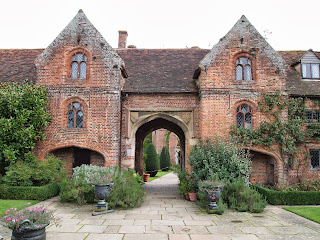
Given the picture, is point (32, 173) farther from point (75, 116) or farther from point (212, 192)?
point (212, 192)

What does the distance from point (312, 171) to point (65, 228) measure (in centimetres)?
1158

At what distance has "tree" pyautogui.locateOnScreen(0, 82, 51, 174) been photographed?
1105 cm

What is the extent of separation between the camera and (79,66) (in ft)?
43.7

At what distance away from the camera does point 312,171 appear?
42.2 feet

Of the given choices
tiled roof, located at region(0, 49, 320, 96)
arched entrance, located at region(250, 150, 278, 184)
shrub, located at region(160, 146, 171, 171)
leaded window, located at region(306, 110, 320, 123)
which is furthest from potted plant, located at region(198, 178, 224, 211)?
shrub, located at region(160, 146, 171, 171)

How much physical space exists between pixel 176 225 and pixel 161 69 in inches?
393

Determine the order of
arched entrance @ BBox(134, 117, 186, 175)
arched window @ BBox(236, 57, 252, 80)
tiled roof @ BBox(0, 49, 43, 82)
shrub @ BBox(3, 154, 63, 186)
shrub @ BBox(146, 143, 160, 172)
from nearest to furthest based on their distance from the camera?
shrub @ BBox(3, 154, 63, 186)
arched window @ BBox(236, 57, 252, 80)
tiled roof @ BBox(0, 49, 43, 82)
arched entrance @ BBox(134, 117, 186, 175)
shrub @ BBox(146, 143, 160, 172)

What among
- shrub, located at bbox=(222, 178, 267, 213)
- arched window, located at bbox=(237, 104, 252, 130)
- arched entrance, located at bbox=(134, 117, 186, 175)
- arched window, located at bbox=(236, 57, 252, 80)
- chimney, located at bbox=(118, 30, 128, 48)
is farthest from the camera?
chimney, located at bbox=(118, 30, 128, 48)

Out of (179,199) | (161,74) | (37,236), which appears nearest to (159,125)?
(161,74)

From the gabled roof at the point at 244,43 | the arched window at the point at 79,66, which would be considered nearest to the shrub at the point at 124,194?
the arched window at the point at 79,66

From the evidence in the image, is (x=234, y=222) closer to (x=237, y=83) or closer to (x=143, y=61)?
(x=237, y=83)

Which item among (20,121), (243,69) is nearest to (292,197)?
(243,69)

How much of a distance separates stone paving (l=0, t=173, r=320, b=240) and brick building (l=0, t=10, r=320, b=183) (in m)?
3.94

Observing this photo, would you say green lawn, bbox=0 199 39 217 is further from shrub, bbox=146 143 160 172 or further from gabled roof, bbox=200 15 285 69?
shrub, bbox=146 143 160 172
